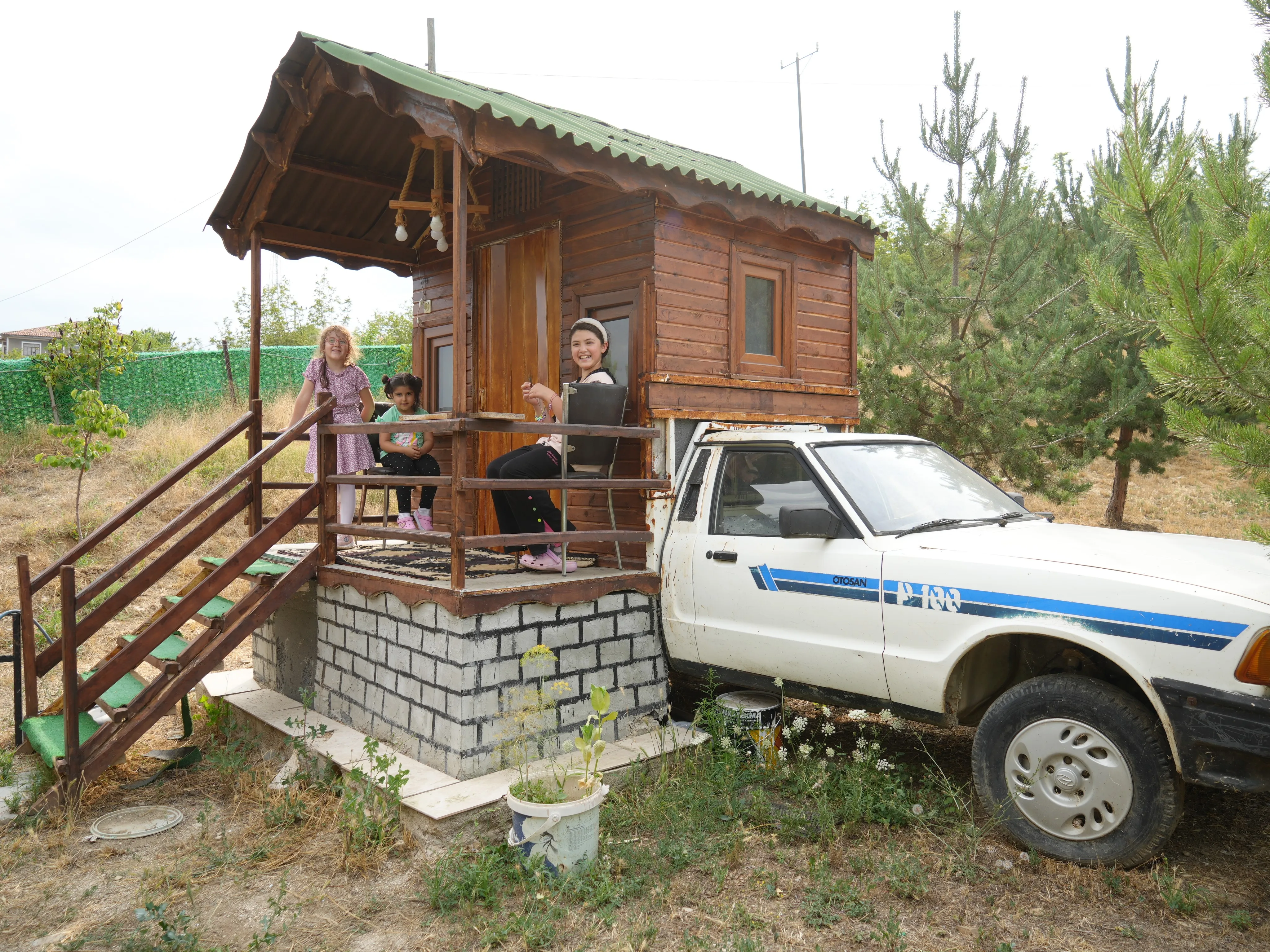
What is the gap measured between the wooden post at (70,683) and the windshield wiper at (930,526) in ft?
14.2

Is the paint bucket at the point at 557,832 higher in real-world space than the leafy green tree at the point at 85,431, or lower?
lower

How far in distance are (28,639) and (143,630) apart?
662 mm

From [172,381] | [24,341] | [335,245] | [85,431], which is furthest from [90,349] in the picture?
[24,341]

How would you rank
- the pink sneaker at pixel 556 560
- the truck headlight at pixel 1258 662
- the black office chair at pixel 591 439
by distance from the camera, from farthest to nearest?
the pink sneaker at pixel 556 560, the black office chair at pixel 591 439, the truck headlight at pixel 1258 662

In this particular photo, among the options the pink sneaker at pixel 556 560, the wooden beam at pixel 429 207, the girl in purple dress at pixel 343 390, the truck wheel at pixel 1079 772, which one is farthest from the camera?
the girl in purple dress at pixel 343 390

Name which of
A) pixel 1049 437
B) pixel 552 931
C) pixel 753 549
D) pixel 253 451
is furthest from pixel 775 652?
pixel 1049 437

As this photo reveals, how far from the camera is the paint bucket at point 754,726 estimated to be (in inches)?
200

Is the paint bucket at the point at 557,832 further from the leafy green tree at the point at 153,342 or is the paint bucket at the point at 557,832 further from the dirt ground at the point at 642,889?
the leafy green tree at the point at 153,342

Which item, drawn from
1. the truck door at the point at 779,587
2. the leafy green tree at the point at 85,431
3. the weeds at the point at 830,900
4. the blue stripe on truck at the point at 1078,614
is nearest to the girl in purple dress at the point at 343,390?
the truck door at the point at 779,587

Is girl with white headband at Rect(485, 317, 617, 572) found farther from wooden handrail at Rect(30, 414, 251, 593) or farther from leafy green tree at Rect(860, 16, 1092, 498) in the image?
leafy green tree at Rect(860, 16, 1092, 498)

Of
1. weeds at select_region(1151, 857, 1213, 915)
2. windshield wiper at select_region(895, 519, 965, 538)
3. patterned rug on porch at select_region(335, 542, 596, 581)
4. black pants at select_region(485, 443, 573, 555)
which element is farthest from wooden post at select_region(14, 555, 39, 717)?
weeds at select_region(1151, 857, 1213, 915)

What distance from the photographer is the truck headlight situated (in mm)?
Answer: 3377

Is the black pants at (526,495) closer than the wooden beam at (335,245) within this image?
Yes


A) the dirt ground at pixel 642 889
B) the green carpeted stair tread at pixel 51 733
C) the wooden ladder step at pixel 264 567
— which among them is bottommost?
the dirt ground at pixel 642 889
